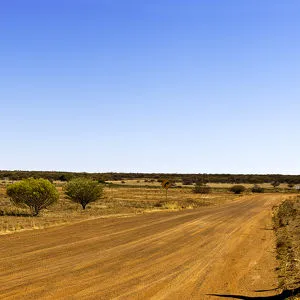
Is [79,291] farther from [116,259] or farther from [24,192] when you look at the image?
[24,192]

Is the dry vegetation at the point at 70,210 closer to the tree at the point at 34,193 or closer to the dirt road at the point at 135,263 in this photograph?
the tree at the point at 34,193

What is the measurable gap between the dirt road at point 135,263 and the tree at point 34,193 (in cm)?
1151

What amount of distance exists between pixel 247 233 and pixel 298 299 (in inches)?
653

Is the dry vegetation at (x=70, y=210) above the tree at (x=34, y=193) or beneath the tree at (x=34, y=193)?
beneath

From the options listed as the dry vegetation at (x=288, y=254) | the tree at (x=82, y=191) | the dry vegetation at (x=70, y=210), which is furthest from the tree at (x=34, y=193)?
the dry vegetation at (x=288, y=254)

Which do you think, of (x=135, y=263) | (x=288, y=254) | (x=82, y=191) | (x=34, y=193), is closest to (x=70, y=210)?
(x=82, y=191)

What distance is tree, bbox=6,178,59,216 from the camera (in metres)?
38.6

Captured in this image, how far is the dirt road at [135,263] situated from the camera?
12633 millimetres

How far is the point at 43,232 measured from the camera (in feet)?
83.6

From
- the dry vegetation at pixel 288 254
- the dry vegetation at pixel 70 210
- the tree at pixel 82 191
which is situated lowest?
the dry vegetation at pixel 70 210

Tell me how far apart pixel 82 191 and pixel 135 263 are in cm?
3238

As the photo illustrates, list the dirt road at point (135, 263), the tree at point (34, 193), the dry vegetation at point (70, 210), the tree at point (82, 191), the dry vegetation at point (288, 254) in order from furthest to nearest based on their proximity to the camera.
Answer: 1. the tree at point (82, 191)
2. the tree at point (34, 193)
3. the dry vegetation at point (70, 210)
4. the dry vegetation at point (288, 254)
5. the dirt road at point (135, 263)

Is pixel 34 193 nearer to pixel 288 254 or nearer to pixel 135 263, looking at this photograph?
pixel 135 263

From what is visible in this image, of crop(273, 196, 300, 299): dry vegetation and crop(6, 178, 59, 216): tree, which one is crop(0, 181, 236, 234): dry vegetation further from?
crop(273, 196, 300, 299): dry vegetation
